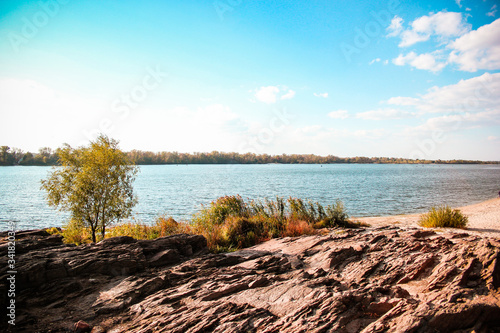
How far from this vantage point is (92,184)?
1332 cm

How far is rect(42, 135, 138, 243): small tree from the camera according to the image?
42.8 feet

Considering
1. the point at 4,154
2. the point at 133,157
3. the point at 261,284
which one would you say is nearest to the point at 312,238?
the point at 261,284

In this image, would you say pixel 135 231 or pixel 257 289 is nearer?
pixel 257 289

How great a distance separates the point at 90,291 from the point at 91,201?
8.87 m

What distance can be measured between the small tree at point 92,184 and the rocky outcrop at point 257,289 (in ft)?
18.7

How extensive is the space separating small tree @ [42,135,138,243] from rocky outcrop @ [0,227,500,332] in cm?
570

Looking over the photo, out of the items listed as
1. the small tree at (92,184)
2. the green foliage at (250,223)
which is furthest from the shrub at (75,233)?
the green foliage at (250,223)

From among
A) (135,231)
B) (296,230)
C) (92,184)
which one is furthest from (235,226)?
(92,184)

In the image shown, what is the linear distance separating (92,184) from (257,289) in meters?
11.1

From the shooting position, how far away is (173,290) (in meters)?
5.95

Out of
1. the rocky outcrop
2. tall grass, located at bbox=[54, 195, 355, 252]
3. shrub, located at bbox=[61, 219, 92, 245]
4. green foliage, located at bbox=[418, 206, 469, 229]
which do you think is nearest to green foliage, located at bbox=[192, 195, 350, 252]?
tall grass, located at bbox=[54, 195, 355, 252]

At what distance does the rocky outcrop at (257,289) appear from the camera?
4707mm
